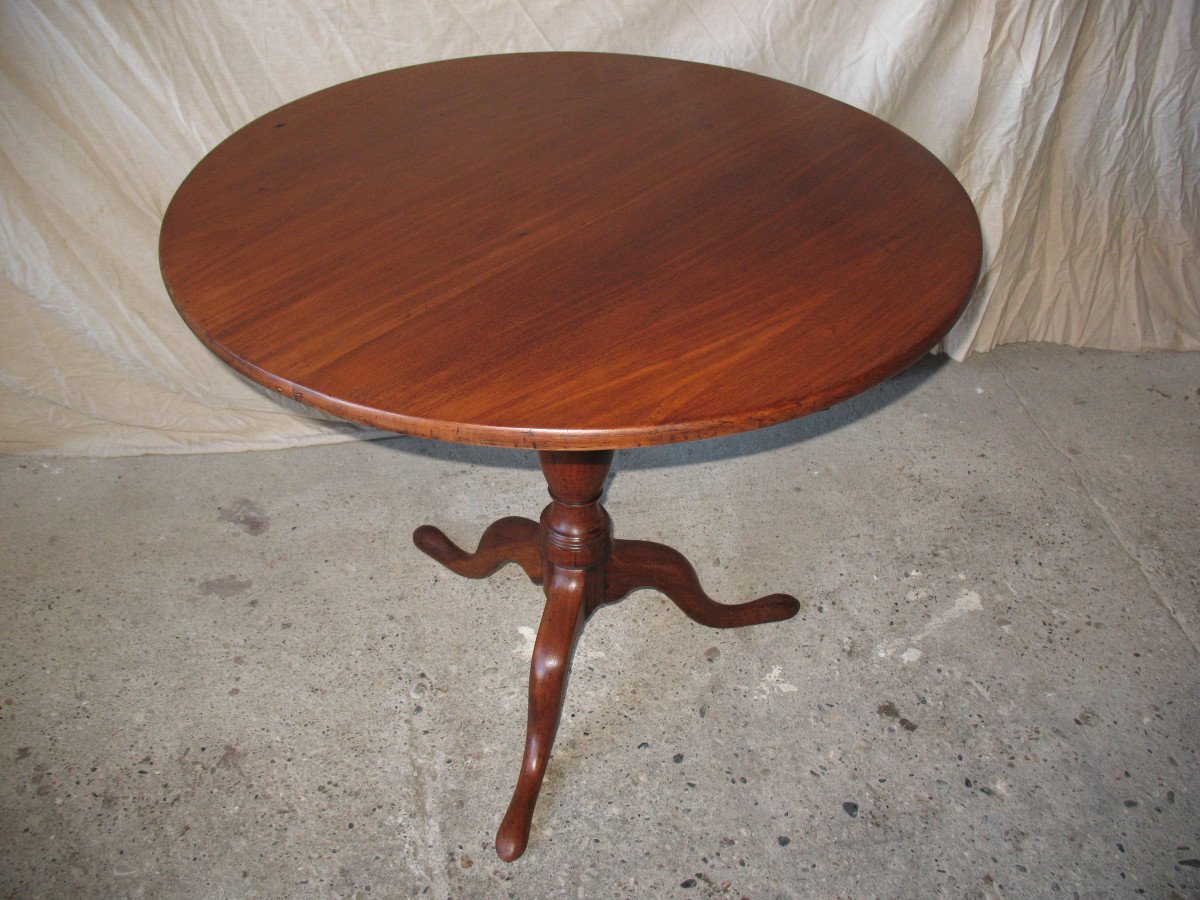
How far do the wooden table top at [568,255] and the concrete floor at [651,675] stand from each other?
809 mm

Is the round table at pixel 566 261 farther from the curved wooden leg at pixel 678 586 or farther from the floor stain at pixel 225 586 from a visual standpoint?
the floor stain at pixel 225 586

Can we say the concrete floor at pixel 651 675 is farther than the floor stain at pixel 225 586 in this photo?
No

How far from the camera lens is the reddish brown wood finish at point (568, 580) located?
1380mm

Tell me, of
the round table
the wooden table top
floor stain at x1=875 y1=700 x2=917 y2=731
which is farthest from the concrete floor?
the wooden table top

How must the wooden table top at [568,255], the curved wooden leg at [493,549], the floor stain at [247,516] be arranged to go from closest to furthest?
the wooden table top at [568,255], the curved wooden leg at [493,549], the floor stain at [247,516]

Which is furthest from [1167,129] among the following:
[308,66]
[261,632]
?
[261,632]

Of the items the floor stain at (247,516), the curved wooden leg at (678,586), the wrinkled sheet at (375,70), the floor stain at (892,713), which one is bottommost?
the floor stain at (892,713)

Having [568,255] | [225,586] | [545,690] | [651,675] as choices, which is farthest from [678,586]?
[225,586]

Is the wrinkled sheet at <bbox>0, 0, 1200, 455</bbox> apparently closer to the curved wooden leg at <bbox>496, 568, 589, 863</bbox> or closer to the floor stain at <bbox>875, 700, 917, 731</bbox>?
the curved wooden leg at <bbox>496, 568, 589, 863</bbox>

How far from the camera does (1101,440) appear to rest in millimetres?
2146

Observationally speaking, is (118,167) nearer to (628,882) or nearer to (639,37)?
(639,37)

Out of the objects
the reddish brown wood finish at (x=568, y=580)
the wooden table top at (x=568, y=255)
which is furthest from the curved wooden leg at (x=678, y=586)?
the wooden table top at (x=568, y=255)

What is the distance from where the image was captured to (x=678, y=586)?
1.65 meters

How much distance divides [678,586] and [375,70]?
3.76ft
